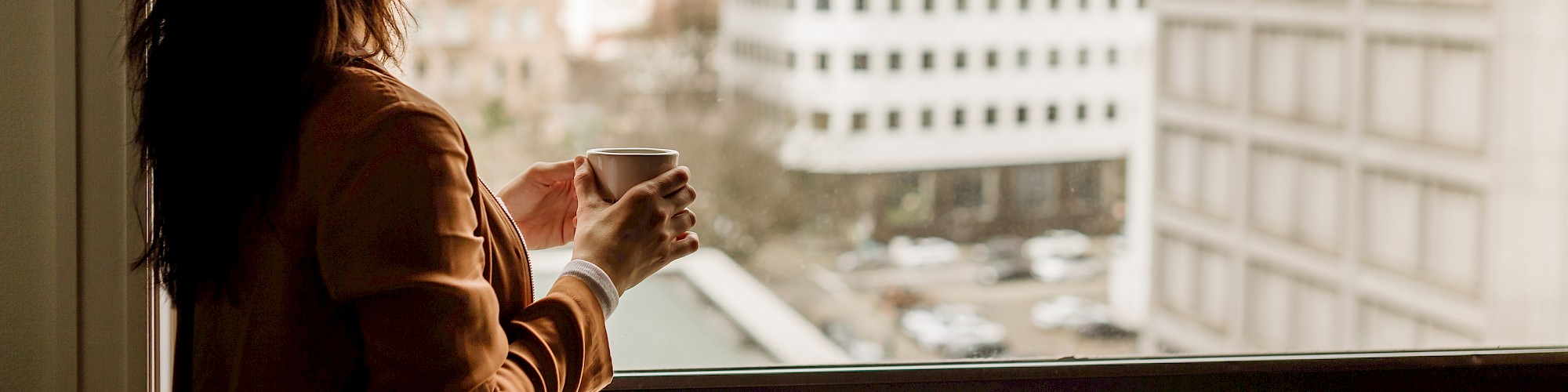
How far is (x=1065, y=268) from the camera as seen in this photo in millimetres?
7480

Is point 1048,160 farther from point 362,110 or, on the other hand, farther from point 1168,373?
point 362,110

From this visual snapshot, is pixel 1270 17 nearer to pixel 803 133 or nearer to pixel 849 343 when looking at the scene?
pixel 849 343

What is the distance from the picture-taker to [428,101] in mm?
513

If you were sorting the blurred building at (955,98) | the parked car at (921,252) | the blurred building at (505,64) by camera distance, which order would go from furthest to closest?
the parked car at (921,252) < the blurred building at (955,98) < the blurred building at (505,64)

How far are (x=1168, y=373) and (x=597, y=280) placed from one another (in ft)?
1.96

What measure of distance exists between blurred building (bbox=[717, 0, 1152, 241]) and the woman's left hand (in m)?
3.62

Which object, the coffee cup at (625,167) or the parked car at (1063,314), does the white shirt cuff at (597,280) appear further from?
the parked car at (1063,314)

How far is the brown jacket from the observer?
1.61 feet

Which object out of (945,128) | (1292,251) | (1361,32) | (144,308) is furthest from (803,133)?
(1292,251)

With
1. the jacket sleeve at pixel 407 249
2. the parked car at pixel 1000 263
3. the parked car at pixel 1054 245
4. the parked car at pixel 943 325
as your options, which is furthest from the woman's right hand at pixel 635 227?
the parked car at pixel 1000 263

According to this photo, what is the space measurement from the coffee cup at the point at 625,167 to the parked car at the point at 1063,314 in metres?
6.68

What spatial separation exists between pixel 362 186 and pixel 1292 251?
13.5 m

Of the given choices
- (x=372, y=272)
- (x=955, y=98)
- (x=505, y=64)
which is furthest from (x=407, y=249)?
(x=955, y=98)

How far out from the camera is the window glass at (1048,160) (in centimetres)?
304
